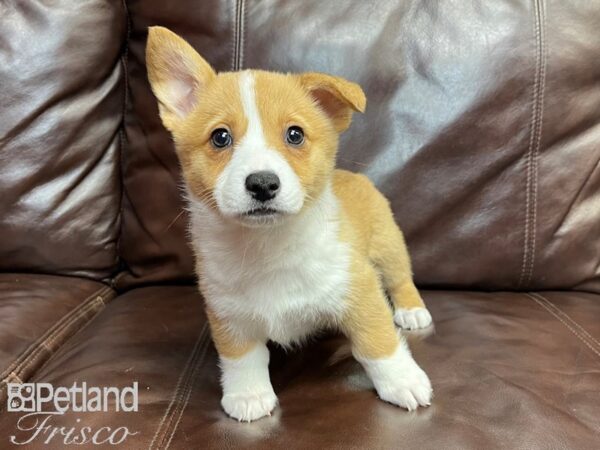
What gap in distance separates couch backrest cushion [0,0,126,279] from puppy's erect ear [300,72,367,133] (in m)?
0.77

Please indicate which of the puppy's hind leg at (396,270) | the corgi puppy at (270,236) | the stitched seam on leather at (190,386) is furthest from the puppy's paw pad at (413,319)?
the stitched seam on leather at (190,386)

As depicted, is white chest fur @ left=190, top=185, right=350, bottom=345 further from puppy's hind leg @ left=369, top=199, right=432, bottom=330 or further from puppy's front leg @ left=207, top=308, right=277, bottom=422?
puppy's hind leg @ left=369, top=199, right=432, bottom=330

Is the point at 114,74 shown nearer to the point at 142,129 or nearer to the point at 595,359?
the point at 142,129

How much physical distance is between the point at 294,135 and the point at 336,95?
11 cm

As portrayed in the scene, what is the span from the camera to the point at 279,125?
1018 mm

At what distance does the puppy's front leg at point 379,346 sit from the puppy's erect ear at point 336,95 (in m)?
0.29

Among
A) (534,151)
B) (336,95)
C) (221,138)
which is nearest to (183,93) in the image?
(221,138)

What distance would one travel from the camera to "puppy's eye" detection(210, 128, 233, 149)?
1.03 metres

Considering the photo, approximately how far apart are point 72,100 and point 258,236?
85 cm

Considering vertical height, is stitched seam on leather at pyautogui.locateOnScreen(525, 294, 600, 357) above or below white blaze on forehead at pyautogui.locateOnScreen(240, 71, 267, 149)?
below

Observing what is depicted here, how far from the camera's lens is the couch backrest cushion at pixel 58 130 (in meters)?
1.60

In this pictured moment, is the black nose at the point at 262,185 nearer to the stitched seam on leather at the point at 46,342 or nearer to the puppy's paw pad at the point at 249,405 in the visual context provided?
the puppy's paw pad at the point at 249,405

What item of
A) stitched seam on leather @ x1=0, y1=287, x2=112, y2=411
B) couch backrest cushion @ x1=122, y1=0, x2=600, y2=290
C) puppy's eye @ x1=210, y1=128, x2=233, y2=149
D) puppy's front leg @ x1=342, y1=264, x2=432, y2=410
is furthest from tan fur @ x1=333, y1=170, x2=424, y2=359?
stitched seam on leather @ x1=0, y1=287, x2=112, y2=411

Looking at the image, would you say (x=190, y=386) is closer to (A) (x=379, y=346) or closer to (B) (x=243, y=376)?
(B) (x=243, y=376)
